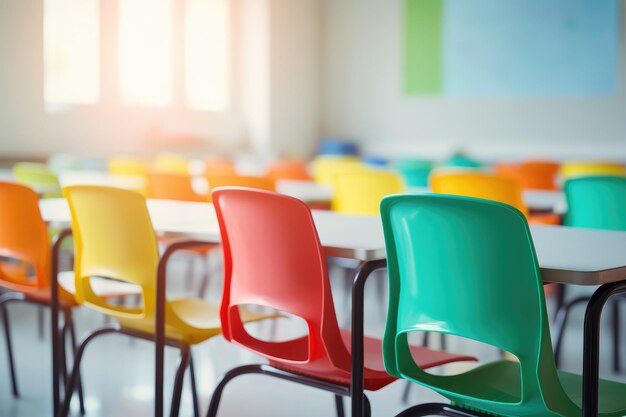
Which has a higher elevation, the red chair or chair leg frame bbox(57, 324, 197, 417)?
the red chair

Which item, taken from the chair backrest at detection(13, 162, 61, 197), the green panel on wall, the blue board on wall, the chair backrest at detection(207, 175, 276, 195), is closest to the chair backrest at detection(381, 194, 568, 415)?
the chair backrest at detection(207, 175, 276, 195)

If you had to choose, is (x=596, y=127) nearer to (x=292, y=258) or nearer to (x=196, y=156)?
(x=196, y=156)

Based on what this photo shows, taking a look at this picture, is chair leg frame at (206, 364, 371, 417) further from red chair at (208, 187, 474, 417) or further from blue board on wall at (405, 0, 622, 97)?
blue board on wall at (405, 0, 622, 97)

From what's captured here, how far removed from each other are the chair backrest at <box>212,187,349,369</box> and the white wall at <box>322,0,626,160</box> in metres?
8.36

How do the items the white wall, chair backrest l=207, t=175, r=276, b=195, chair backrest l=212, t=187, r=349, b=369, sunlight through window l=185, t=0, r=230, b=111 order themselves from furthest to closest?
Result: 1. sunlight through window l=185, t=0, r=230, b=111
2. the white wall
3. chair backrest l=207, t=175, r=276, b=195
4. chair backrest l=212, t=187, r=349, b=369

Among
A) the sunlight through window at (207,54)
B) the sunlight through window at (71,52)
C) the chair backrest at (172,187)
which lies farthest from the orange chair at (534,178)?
the sunlight through window at (207,54)

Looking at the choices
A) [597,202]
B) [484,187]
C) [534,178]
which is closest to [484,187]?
[484,187]

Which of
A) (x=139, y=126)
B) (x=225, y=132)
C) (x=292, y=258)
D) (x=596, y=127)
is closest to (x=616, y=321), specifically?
(x=292, y=258)

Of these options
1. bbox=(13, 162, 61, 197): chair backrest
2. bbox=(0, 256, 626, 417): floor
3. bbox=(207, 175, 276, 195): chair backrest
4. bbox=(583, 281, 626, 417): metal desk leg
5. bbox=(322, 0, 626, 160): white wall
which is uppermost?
bbox=(322, 0, 626, 160): white wall

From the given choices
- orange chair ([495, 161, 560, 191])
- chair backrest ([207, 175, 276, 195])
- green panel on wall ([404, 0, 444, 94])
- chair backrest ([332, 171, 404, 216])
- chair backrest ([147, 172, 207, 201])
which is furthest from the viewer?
green panel on wall ([404, 0, 444, 94])

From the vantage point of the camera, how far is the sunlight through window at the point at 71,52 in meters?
8.83

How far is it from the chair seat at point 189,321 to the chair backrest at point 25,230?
0.39m

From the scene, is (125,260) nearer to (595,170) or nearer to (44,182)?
(44,182)

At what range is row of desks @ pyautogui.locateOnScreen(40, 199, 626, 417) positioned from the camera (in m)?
1.55
